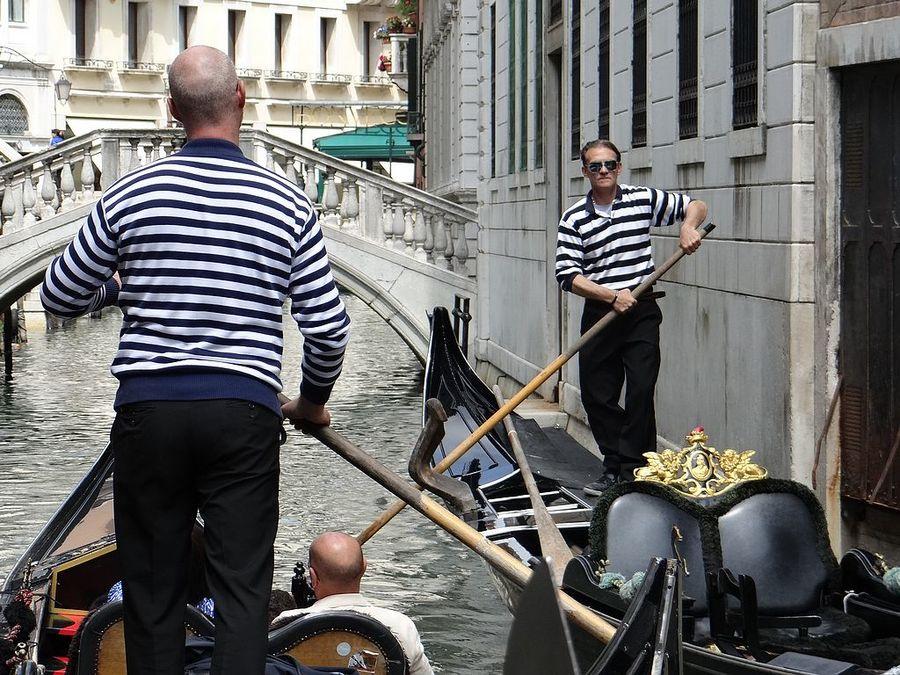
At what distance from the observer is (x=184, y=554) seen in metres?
2.55

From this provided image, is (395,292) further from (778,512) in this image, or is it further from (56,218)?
(778,512)

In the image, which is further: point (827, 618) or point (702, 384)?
point (702, 384)

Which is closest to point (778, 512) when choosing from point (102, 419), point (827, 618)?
point (827, 618)

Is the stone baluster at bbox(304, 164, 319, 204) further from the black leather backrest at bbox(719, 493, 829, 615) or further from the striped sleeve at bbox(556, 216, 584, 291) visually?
the black leather backrest at bbox(719, 493, 829, 615)

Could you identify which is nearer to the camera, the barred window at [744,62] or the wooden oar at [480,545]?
the wooden oar at [480,545]

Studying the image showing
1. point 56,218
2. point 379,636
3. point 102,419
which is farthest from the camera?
point 56,218

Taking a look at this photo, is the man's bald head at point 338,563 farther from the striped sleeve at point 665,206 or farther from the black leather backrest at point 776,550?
the striped sleeve at point 665,206

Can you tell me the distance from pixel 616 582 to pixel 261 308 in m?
1.36

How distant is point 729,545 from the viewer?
370 centimetres

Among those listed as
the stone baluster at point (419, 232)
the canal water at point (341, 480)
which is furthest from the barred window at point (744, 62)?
the stone baluster at point (419, 232)

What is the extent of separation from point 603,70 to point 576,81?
811 millimetres

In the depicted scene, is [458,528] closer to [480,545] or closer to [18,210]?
[480,545]

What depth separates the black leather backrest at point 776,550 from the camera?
3645 millimetres

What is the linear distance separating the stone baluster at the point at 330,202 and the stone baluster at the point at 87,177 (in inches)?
63.4
